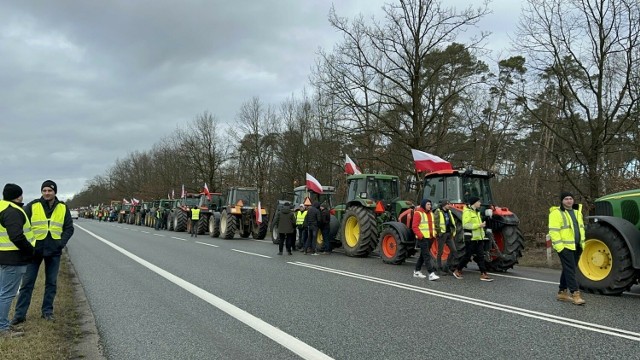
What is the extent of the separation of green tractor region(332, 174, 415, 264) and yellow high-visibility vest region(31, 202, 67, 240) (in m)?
7.86

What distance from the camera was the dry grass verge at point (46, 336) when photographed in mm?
4867

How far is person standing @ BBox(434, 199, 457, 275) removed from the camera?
412 inches

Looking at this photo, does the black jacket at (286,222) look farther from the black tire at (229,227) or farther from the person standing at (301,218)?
the black tire at (229,227)

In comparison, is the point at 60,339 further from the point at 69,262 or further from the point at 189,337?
the point at 69,262

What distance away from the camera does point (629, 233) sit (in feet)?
26.1

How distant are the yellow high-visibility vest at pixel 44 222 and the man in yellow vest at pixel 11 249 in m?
0.36

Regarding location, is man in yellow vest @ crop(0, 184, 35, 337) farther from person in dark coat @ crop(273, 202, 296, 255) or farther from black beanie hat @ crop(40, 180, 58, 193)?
person in dark coat @ crop(273, 202, 296, 255)

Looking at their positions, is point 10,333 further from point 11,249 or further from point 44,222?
point 44,222

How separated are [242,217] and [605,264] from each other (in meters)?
18.6

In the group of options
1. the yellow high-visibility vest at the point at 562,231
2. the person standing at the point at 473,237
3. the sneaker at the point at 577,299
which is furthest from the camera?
the person standing at the point at 473,237

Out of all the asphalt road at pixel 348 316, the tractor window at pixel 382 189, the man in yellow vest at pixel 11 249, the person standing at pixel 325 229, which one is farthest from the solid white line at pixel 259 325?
the tractor window at pixel 382 189

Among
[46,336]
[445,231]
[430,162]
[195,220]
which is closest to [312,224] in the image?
[430,162]

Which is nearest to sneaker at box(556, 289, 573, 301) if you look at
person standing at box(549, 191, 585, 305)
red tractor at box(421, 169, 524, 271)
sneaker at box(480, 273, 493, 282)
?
person standing at box(549, 191, 585, 305)

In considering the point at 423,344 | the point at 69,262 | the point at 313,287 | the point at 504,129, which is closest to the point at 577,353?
the point at 423,344
